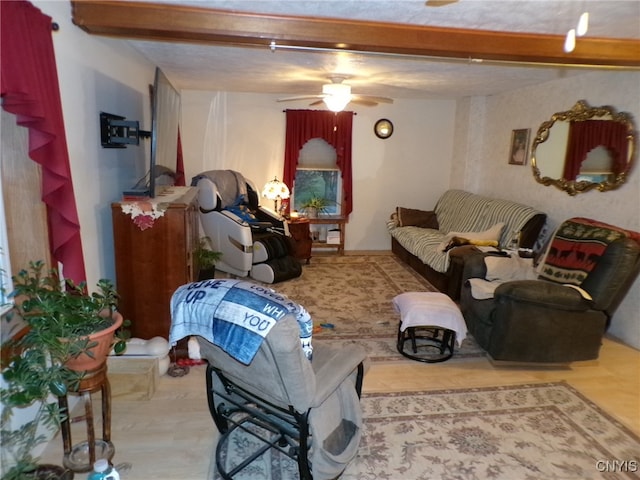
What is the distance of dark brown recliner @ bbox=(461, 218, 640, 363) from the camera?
9.47 ft

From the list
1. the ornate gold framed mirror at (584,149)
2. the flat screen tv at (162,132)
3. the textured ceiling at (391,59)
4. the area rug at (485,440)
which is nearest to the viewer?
the area rug at (485,440)

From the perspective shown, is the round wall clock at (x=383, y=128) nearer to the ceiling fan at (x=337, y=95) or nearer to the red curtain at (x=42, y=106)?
the ceiling fan at (x=337, y=95)

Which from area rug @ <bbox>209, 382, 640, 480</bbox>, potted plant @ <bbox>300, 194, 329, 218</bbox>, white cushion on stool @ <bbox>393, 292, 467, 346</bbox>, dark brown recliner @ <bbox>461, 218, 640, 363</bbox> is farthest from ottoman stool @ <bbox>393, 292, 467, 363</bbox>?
potted plant @ <bbox>300, 194, 329, 218</bbox>

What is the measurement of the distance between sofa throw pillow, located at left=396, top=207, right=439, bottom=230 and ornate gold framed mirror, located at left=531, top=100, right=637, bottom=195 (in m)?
1.58

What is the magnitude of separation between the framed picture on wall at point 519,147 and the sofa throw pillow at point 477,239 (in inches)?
34.0

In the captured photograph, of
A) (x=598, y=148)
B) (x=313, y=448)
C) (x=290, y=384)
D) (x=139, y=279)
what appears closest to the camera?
(x=290, y=384)

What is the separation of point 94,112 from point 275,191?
2936 millimetres

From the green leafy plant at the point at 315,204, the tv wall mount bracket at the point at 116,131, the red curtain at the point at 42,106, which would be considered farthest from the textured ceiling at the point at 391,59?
the green leafy plant at the point at 315,204

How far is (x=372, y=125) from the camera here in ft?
19.8

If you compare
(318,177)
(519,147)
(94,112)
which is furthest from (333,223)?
(94,112)

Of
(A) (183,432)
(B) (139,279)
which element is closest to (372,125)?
(B) (139,279)

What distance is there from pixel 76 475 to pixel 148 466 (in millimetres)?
309

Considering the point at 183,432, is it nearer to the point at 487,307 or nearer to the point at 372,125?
the point at 487,307

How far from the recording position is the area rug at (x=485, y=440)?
205 centimetres
